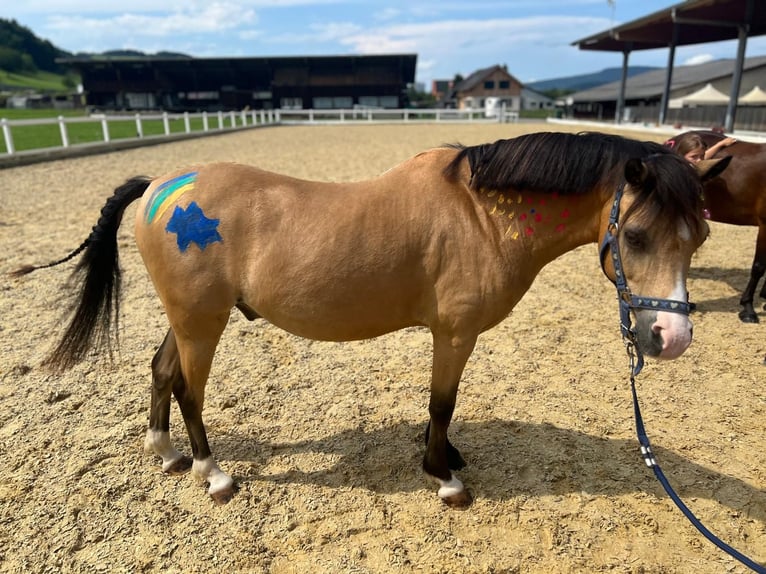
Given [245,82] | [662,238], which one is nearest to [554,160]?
[662,238]

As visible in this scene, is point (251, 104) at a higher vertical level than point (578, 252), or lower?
higher

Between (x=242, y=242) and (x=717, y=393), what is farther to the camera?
(x=717, y=393)

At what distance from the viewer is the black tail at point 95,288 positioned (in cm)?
254

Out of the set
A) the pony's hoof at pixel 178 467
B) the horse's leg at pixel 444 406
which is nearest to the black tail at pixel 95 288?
the pony's hoof at pixel 178 467

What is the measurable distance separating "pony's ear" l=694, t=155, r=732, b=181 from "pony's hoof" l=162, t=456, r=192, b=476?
2.84 meters

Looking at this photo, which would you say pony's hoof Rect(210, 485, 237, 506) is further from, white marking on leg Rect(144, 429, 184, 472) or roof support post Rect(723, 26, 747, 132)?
roof support post Rect(723, 26, 747, 132)

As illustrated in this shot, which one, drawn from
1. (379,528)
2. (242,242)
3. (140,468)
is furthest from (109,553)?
(242,242)

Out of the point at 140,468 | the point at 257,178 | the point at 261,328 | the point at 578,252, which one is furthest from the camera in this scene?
the point at 578,252

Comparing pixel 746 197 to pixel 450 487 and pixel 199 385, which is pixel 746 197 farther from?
pixel 199 385

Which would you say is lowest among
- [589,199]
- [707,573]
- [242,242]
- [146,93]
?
[707,573]

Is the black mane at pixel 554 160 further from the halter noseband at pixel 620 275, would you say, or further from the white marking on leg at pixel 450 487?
the white marking on leg at pixel 450 487

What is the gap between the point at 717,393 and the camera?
340 centimetres

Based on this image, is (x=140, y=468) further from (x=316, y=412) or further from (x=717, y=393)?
(x=717, y=393)

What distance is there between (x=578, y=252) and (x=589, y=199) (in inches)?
198
